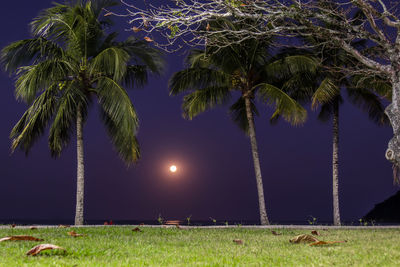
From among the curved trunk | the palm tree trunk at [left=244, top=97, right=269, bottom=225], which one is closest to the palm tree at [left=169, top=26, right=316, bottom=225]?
the palm tree trunk at [left=244, top=97, right=269, bottom=225]

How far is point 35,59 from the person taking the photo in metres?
14.3

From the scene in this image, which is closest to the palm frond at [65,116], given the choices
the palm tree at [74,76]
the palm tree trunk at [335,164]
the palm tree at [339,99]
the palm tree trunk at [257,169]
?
the palm tree at [74,76]

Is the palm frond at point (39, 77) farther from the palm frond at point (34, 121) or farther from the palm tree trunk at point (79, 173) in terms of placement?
the palm tree trunk at point (79, 173)

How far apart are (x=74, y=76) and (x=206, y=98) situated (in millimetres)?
5245

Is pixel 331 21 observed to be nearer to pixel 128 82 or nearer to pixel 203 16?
pixel 203 16

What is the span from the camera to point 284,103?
1490cm

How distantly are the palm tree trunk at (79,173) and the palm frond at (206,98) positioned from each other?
4509 mm

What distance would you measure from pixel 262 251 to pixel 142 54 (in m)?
11.4

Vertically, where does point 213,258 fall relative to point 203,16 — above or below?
below

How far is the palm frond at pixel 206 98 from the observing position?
55.5 ft

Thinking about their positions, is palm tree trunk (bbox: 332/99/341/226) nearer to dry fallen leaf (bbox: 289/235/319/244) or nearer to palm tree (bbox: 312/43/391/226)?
palm tree (bbox: 312/43/391/226)

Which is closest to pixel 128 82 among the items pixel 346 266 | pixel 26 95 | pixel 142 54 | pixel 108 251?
pixel 142 54

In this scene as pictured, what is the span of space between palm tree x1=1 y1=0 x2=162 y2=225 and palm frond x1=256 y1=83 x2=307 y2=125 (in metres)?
4.07

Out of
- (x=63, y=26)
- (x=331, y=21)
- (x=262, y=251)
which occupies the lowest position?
(x=262, y=251)
